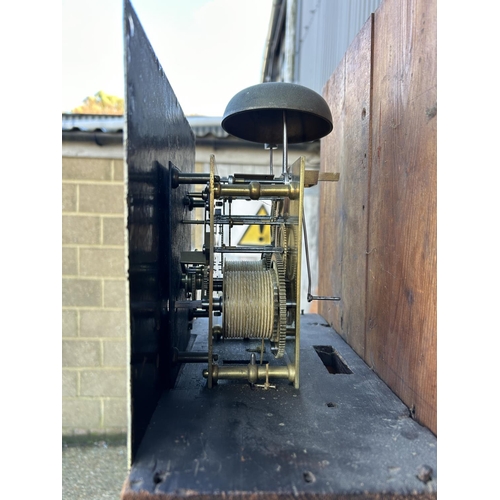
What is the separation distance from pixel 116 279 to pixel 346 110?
2224mm

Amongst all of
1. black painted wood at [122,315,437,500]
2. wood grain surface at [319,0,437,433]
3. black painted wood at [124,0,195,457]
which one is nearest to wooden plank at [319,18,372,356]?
wood grain surface at [319,0,437,433]

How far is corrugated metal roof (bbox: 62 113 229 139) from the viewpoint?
2922 millimetres

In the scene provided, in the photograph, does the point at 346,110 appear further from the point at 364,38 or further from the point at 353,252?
the point at 353,252

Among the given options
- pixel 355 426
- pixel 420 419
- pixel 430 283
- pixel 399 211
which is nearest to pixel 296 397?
pixel 355 426

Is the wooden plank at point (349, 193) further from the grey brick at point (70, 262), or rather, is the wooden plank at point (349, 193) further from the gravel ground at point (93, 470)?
the gravel ground at point (93, 470)

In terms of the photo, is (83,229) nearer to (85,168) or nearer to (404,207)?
(85,168)

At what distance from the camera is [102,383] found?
10.4 feet

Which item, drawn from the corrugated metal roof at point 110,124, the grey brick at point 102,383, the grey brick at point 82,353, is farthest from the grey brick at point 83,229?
the grey brick at point 102,383

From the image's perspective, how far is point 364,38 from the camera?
1.58m

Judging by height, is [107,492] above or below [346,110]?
below

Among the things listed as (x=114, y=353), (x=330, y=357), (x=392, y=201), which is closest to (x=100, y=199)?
(x=114, y=353)

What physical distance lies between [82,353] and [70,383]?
29 centimetres

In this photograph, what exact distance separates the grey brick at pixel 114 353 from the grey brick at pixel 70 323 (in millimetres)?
267

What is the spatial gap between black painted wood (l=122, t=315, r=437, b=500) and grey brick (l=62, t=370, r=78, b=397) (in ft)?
7.47
